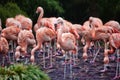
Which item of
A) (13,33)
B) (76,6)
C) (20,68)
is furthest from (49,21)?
(76,6)

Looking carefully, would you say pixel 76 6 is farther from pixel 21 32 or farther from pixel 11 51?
pixel 21 32

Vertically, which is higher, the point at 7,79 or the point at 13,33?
the point at 13,33

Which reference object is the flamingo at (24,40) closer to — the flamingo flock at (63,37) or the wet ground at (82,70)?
the flamingo flock at (63,37)

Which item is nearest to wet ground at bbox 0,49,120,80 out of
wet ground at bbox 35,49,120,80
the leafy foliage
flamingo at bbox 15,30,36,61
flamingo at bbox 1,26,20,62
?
wet ground at bbox 35,49,120,80

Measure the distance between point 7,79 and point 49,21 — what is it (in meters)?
4.20

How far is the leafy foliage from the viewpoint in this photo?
8.50 m

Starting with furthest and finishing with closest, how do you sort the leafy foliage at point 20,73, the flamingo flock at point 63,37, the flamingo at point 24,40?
the flamingo at point 24,40 → the flamingo flock at point 63,37 → the leafy foliage at point 20,73

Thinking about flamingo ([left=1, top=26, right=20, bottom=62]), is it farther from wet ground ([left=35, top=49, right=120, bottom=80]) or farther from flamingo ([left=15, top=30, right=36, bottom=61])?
wet ground ([left=35, top=49, right=120, bottom=80])

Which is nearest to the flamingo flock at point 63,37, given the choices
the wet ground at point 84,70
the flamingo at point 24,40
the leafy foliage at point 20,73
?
the flamingo at point 24,40

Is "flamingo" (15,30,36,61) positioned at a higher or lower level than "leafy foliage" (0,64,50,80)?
higher

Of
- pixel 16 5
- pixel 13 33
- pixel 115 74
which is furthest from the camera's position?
pixel 16 5

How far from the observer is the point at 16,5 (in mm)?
15688

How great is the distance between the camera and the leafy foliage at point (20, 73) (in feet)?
27.9

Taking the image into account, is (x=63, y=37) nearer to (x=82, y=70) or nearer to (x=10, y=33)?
(x=82, y=70)
